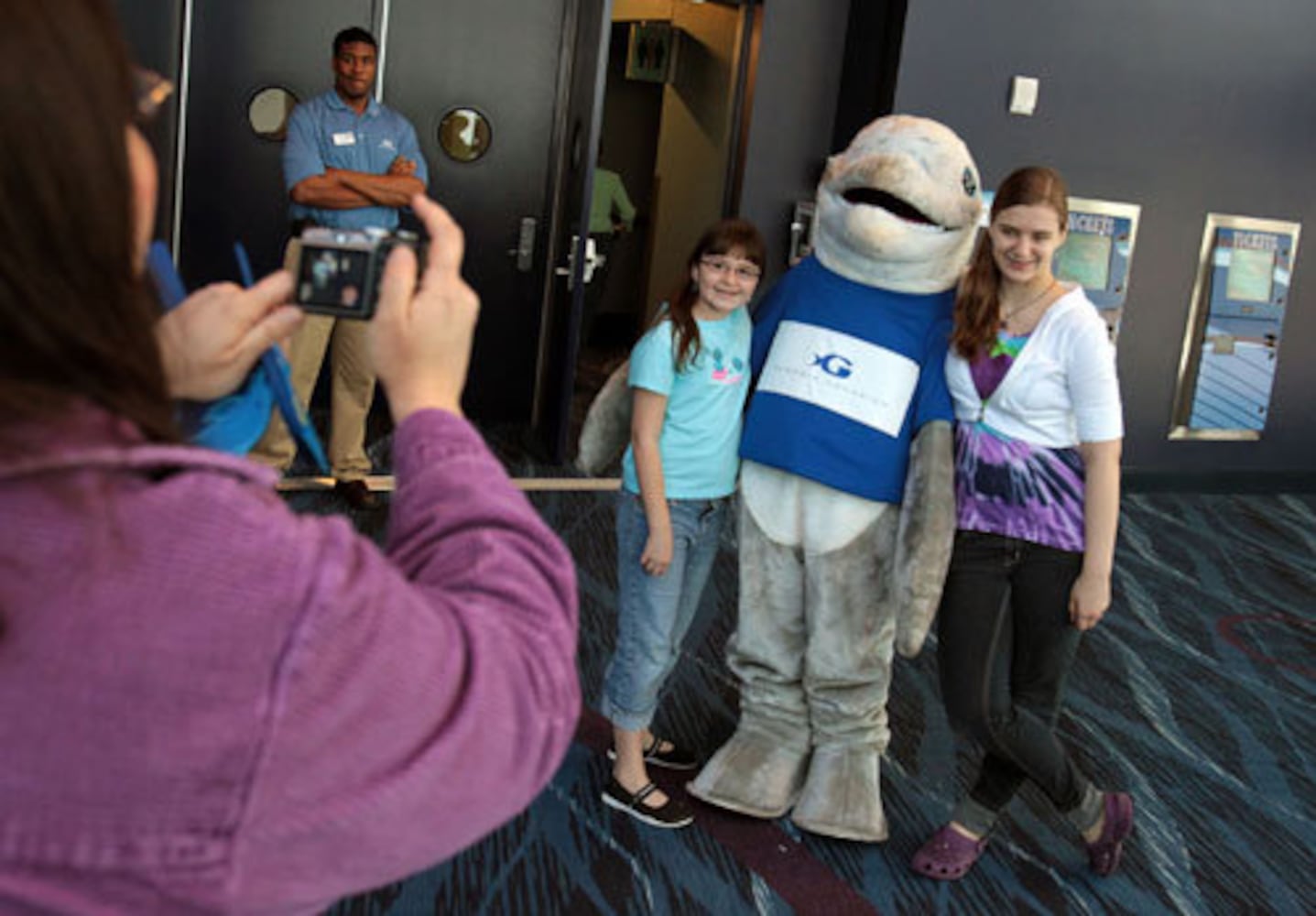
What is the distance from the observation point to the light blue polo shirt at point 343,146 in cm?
462

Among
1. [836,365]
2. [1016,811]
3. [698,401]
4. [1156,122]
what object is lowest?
[1016,811]

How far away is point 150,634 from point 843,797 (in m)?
2.33

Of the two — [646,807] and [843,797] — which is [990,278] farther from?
[646,807]

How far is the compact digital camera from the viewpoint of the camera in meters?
0.89

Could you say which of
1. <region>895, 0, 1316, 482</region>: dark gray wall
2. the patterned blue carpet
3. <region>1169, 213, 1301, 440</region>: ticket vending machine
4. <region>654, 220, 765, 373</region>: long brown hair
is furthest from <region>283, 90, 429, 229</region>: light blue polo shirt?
<region>1169, 213, 1301, 440</region>: ticket vending machine

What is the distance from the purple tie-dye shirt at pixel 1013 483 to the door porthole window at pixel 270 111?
3.79 metres

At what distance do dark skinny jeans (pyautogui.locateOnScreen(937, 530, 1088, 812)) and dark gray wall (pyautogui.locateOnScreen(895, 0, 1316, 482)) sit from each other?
11.2ft

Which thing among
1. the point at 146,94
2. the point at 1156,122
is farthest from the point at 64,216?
the point at 1156,122

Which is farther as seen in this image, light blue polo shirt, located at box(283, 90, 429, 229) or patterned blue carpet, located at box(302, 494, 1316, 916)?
light blue polo shirt, located at box(283, 90, 429, 229)

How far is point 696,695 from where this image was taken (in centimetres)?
339

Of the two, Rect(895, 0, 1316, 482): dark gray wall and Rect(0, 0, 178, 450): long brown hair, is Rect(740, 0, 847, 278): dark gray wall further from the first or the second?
Rect(0, 0, 178, 450): long brown hair

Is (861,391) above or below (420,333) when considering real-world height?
→ below

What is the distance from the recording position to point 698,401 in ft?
8.55

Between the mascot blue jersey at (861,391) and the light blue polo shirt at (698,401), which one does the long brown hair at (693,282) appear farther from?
the mascot blue jersey at (861,391)
